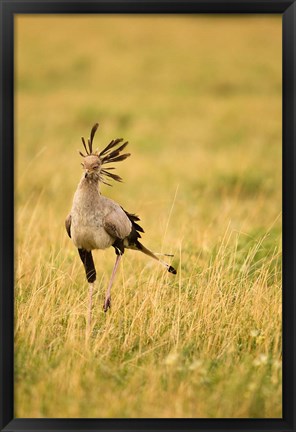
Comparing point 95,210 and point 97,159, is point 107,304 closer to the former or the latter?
point 95,210

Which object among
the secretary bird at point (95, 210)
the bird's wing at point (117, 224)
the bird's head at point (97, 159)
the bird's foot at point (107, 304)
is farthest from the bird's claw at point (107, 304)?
the bird's head at point (97, 159)

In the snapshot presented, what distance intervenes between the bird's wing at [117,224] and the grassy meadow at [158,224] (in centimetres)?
47

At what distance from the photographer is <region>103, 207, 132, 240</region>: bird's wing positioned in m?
3.82

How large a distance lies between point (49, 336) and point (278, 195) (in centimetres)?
555

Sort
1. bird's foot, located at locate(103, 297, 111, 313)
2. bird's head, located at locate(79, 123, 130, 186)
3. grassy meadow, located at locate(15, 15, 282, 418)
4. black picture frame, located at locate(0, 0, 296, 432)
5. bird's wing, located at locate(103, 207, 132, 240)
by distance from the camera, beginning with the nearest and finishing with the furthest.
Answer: black picture frame, located at locate(0, 0, 296, 432)
grassy meadow, located at locate(15, 15, 282, 418)
bird's head, located at locate(79, 123, 130, 186)
bird's wing, located at locate(103, 207, 132, 240)
bird's foot, located at locate(103, 297, 111, 313)

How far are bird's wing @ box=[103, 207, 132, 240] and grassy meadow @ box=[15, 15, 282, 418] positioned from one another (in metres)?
0.47

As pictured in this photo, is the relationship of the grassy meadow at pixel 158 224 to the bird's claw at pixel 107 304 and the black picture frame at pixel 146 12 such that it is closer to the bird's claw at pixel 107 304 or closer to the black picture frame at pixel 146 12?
the bird's claw at pixel 107 304

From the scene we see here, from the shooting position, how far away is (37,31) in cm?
2197

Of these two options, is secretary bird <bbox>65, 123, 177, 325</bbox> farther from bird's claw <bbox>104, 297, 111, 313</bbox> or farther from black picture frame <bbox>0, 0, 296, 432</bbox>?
black picture frame <bbox>0, 0, 296, 432</bbox>

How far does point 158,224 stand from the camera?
22.6ft

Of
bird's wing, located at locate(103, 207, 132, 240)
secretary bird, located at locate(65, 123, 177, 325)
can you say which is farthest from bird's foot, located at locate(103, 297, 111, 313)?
bird's wing, located at locate(103, 207, 132, 240)

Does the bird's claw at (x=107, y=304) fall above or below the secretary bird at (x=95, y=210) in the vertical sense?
below

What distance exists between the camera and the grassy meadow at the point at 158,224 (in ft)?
11.5

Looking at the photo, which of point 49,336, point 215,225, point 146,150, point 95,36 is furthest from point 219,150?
point 95,36
